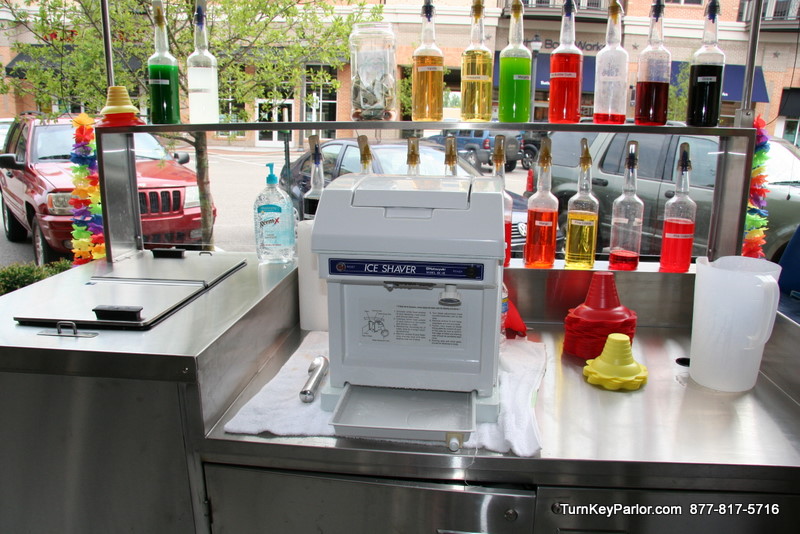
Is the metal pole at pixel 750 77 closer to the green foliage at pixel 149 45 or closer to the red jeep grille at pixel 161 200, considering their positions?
the green foliage at pixel 149 45

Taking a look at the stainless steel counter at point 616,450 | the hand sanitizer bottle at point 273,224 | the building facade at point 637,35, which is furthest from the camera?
the building facade at point 637,35

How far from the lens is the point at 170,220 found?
3.10 metres

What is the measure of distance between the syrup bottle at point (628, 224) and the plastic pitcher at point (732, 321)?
0.91 feet

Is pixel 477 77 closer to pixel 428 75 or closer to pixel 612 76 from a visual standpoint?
pixel 428 75

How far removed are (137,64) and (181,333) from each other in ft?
11.0

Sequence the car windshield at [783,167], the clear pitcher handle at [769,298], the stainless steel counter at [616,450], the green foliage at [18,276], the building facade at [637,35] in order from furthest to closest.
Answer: the building facade at [637,35] → the car windshield at [783,167] → the green foliage at [18,276] → the clear pitcher handle at [769,298] → the stainless steel counter at [616,450]

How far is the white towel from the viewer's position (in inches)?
37.8

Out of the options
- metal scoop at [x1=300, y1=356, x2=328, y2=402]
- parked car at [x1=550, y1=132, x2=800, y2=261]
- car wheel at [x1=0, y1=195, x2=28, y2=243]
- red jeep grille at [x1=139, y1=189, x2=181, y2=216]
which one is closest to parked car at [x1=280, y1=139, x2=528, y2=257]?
parked car at [x1=550, y1=132, x2=800, y2=261]

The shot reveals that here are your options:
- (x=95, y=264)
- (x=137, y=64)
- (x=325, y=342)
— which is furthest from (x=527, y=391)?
(x=137, y=64)

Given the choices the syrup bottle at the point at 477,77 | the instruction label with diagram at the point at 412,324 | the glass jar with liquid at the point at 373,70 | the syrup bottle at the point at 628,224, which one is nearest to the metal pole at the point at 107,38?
the glass jar with liquid at the point at 373,70

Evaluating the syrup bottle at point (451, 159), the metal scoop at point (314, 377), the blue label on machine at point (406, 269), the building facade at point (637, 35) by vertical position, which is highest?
the building facade at point (637, 35)

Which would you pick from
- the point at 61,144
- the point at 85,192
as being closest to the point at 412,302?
the point at 85,192

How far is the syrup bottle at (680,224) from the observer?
1.39 meters

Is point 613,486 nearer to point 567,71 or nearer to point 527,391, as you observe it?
point 527,391
